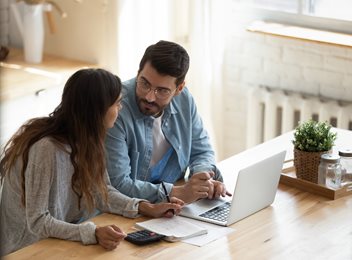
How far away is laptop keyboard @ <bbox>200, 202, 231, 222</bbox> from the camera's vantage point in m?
2.51

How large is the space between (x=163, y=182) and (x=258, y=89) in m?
1.65

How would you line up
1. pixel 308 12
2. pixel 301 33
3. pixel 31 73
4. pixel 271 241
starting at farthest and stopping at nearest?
pixel 31 73
pixel 308 12
pixel 301 33
pixel 271 241

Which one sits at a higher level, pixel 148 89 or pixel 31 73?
pixel 148 89

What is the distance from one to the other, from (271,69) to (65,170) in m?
2.06

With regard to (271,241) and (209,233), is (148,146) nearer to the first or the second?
(209,233)

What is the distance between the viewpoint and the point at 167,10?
4.16 meters

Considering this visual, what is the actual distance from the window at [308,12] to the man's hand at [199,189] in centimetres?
165

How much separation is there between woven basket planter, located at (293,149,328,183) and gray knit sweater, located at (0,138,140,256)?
0.65m

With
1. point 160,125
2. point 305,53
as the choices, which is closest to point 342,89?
point 305,53

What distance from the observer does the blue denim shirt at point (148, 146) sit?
2600mm

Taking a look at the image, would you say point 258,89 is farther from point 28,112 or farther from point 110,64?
point 28,112

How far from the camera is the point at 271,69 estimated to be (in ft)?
13.7

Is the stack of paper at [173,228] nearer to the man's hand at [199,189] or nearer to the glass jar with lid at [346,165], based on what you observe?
the man's hand at [199,189]

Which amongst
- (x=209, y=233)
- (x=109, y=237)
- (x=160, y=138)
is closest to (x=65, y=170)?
(x=109, y=237)
